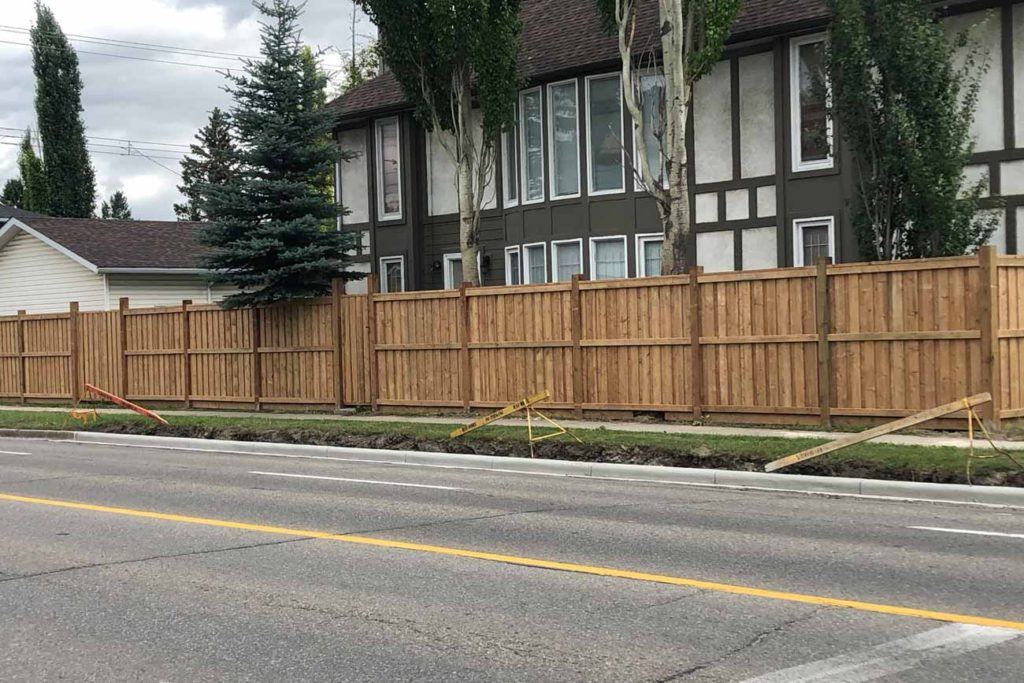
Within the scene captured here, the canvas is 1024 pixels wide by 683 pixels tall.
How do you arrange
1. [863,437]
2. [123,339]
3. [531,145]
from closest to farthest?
1. [863,437]
2. [123,339]
3. [531,145]

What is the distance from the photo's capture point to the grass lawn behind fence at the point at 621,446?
1171cm

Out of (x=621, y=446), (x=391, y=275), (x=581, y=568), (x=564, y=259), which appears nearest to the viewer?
(x=581, y=568)

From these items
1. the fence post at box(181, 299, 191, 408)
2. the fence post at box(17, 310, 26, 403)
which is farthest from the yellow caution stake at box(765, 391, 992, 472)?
the fence post at box(17, 310, 26, 403)

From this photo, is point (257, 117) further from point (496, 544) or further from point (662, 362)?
point (496, 544)

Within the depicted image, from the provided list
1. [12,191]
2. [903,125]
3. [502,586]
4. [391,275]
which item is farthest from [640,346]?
[12,191]

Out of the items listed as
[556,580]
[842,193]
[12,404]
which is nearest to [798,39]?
[842,193]

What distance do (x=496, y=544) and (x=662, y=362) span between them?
864cm

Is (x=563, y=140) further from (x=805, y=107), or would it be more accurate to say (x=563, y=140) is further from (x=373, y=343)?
(x=373, y=343)

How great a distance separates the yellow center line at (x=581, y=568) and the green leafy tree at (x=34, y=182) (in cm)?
4777

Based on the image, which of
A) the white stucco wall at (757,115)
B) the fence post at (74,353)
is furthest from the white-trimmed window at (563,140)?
the fence post at (74,353)

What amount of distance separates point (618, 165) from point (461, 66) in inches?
156

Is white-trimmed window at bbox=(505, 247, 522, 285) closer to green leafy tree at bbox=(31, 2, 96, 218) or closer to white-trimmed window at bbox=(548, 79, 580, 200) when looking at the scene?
white-trimmed window at bbox=(548, 79, 580, 200)

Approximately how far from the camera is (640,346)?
17109mm

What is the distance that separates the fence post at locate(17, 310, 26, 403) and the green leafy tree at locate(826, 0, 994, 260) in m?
20.6
